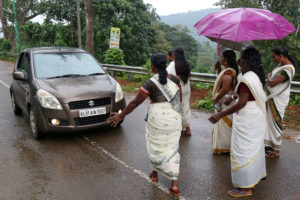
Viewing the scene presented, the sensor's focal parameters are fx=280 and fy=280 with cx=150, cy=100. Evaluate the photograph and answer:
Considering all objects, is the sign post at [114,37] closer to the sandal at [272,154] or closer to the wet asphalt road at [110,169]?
the wet asphalt road at [110,169]

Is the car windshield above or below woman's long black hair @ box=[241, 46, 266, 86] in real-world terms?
below

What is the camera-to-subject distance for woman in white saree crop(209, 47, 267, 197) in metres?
3.22

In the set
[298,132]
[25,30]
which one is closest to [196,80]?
[298,132]

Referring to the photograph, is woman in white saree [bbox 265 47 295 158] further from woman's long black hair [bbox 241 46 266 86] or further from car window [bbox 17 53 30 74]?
car window [bbox 17 53 30 74]

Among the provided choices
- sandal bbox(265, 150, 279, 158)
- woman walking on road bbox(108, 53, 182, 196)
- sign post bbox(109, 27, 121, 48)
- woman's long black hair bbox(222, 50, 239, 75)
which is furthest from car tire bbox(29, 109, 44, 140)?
sign post bbox(109, 27, 121, 48)

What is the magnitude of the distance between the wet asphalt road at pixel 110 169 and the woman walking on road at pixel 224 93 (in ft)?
0.75

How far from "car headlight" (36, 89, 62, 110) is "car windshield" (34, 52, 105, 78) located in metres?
0.73

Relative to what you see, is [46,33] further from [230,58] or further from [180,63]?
[230,58]

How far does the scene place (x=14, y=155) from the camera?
4.62m

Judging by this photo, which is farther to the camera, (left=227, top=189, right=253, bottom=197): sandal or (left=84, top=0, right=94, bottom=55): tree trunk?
(left=84, top=0, right=94, bottom=55): tree trunk

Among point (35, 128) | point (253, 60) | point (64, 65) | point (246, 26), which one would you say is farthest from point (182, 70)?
point (35, 128)

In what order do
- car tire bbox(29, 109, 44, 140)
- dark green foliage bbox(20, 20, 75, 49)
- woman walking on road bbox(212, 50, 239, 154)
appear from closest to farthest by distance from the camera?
woman walking on road bbox(212, 50, 239, 154) → car tire bbox(29, 109, 44, 140) → dark green foliage bbox(20, 20, 75, 49)

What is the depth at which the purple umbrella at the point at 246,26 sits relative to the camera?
3783mm

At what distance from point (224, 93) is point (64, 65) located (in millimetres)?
3490
